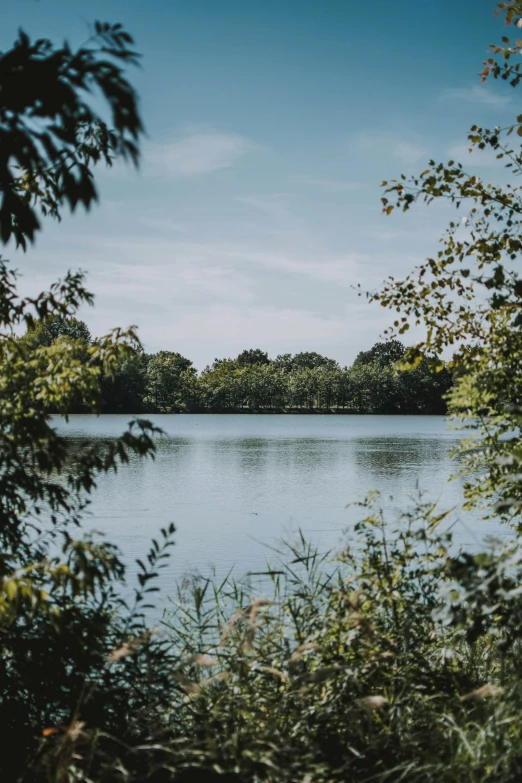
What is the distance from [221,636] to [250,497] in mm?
17664

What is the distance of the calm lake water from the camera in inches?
544

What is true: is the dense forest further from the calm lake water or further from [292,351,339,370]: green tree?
the calm lake water

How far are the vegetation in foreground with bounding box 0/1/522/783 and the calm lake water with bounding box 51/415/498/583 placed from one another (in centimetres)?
96

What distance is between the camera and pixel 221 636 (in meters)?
4.32

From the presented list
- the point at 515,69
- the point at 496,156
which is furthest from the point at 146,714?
the point at 515,69

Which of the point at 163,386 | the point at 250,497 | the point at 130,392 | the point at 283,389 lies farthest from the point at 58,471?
the point at 283,389

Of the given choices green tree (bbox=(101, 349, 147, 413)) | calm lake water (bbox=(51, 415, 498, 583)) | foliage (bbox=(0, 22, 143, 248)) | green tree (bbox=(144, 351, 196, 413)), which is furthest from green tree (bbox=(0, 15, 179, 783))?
green tree (bbox=(144, 351, 196, 413))

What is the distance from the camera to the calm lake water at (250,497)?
13.8 meters

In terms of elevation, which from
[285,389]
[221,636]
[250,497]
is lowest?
[250,497]

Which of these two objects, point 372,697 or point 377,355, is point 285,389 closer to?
point 377,355

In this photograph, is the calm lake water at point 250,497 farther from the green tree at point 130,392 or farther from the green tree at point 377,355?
the green tree at point 377,355

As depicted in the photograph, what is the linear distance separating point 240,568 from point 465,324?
738cm

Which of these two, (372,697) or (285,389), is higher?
(285,389)

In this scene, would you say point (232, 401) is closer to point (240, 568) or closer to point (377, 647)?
point (240, 568)
